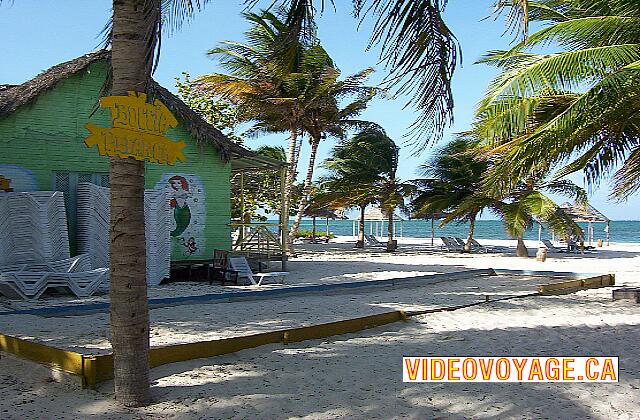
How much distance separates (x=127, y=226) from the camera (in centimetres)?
478

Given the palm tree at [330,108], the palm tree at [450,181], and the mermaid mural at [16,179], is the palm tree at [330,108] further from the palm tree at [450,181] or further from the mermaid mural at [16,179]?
the mermaid mural at [16,179]

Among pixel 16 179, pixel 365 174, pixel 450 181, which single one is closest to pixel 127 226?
pixel 16 179

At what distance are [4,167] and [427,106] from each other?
10281 mm

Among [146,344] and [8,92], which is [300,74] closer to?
[8,92]

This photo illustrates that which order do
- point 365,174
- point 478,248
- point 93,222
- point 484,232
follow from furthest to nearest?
point 484,232 < point 478,248 < point 365,174 < point 93,222

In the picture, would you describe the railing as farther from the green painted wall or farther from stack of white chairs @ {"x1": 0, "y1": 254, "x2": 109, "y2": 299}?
stack of white chairs @ {"x1": 0, "y1": 254, "x2": 109, "y2": 299}

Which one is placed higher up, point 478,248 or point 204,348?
point 478,248

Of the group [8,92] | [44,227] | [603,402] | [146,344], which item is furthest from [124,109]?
[8,92]

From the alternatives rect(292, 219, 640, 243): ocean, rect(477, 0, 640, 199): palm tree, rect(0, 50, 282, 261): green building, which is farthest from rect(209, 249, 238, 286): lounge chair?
rect(292, 219, 640, 243): ocean

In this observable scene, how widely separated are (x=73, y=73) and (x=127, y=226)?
1081 cm

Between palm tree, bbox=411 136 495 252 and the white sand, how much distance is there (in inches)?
722

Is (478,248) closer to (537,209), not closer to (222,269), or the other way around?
(537,209)

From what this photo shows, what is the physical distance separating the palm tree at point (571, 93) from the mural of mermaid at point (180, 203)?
7.72 metres

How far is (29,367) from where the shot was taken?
19.1 feet
